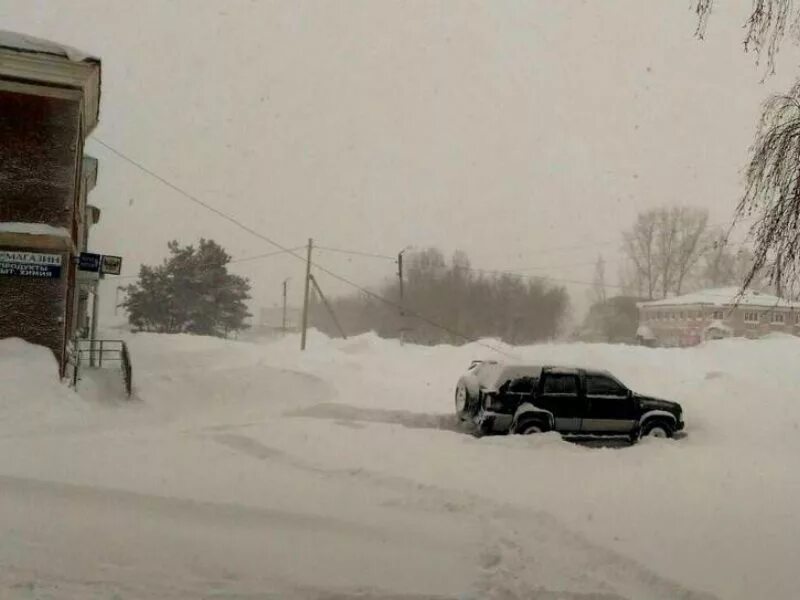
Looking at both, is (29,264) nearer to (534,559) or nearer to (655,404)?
(534,559)

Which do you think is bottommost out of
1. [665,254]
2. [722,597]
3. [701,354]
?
[722,597]

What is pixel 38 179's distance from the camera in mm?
13016

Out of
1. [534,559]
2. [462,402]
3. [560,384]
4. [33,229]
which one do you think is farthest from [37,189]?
[534,559]

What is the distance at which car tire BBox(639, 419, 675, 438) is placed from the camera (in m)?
11.9

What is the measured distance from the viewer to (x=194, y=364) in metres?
22.0

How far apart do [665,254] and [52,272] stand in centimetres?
4509

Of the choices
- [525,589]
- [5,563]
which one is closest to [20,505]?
[5,563]

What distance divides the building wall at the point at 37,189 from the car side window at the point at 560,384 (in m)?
9.31

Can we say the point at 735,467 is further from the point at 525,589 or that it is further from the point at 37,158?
the point at 37,158

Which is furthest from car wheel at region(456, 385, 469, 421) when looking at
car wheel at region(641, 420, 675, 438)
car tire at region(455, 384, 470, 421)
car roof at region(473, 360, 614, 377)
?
car wheel at region(641, 420, 675, 438)

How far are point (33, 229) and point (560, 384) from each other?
1033cm

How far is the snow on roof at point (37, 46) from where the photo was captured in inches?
497

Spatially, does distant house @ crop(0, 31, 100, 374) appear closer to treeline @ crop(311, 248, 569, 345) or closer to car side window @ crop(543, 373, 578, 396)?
car side window @ crop(543, 373, 578, 396)

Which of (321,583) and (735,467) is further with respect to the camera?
(735,467)
